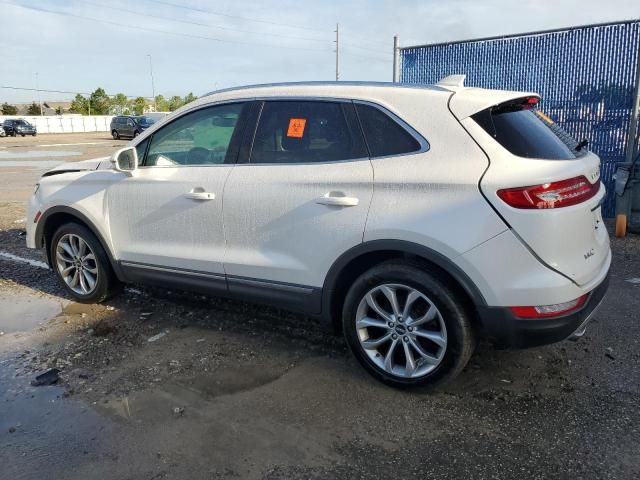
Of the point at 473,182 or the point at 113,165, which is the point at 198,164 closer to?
the point at 113,165

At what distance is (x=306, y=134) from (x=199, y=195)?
35.9 inches

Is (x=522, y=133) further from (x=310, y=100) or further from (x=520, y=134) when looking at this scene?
(x=310, y=100)

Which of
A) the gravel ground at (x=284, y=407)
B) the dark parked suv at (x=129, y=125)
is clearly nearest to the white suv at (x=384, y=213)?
the gravel ground at (x=284, y=407)

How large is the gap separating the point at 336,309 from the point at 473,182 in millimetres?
1229

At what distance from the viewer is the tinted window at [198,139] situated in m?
4.10

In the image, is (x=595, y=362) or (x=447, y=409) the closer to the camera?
(x=447, y=409)

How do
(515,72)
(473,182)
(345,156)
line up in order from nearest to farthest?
(473,182) < (345,156) < (515,72)

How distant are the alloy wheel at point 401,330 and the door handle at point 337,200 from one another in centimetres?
54

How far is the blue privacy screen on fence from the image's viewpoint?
769cm

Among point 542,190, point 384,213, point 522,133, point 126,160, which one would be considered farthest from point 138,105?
point 542,190

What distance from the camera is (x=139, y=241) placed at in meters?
4.52

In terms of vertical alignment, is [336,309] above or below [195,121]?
below

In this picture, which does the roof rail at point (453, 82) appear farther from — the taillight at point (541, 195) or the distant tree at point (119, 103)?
the distant tree at point (119, 103)

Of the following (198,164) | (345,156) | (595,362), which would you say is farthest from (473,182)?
(198,164)
